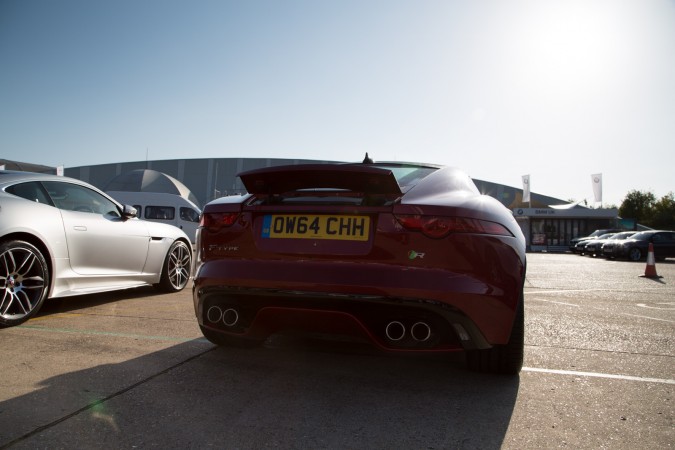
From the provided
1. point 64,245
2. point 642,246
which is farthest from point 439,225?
point 642,246

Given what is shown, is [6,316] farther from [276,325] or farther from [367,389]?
[367,389]

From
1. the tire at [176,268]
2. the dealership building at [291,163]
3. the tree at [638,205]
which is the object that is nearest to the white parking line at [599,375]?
the tire at [176,268]

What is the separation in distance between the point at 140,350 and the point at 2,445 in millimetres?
1379

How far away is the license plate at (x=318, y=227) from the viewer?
2.31 meters

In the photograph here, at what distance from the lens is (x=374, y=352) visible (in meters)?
2.40

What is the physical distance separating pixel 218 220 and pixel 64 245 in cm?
231

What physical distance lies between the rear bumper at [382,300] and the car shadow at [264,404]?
0.29 meters

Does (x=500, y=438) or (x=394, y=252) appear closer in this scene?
(x=500, y=438)

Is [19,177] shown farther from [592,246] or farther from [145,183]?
[145,183]

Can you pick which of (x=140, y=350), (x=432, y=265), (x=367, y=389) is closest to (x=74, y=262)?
(x=140, y=350)

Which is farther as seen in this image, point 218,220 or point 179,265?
point 179,265

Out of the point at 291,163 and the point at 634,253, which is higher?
the point at 291,163

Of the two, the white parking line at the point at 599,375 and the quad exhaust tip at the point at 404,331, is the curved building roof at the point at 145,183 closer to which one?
the white parking line at the point at 599,375

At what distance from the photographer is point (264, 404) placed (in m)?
2.21
